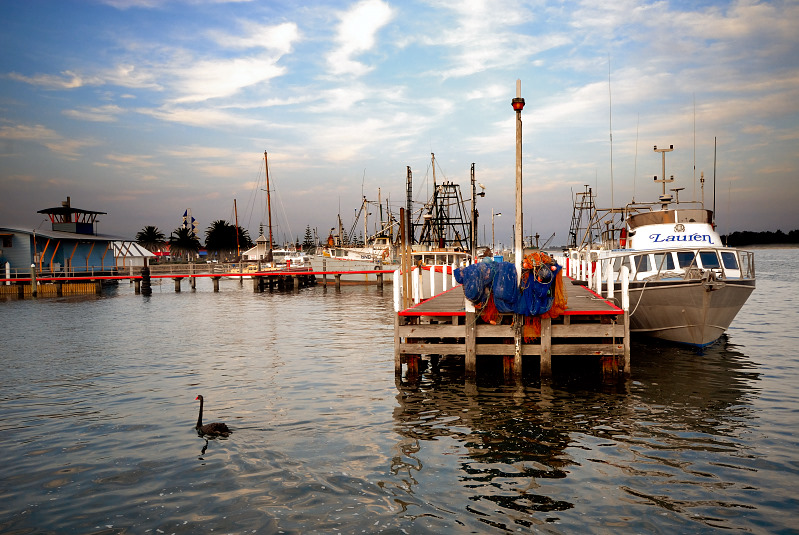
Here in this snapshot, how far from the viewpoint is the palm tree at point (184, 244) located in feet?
396

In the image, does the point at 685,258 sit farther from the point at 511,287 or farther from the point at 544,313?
the point at 511,287

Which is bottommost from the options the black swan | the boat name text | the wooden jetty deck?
the black swan

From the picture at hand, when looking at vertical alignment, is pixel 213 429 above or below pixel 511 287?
below

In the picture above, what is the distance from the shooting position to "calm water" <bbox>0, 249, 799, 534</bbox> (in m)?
6.82

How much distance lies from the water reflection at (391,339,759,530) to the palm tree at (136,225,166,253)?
123 m

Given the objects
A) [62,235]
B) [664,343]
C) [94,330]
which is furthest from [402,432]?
[62,235]

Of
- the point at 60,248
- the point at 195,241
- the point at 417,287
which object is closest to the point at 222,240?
the point at 195,241

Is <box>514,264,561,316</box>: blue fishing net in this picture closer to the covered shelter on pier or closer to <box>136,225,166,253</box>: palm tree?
the covered shelter on pier

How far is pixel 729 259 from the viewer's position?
714 inches

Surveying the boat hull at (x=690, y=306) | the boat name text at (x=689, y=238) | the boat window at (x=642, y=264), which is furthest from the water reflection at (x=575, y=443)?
the boat name text at (x=689, y=238)

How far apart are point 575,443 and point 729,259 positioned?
1229 cm

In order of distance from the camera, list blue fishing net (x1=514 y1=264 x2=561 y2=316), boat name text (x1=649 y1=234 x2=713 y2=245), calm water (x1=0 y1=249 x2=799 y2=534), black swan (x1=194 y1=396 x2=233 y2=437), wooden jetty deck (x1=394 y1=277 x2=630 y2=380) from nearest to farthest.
Answer: calm water (x1=0 y1=249 x2=799 y2=534), black swan (x1=194 y1=396 x2=233 y2=437), blue fishing net (x1=514 y1=264 x2=561 y2=316), wooden jetty deck (x1=394 y1=277 x2=630 y2=380), boat name text (x1=649 y1=234 x2=713 y2=245)

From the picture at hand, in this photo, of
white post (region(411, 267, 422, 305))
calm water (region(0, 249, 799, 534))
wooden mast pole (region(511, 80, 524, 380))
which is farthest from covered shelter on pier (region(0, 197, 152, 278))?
wooden mast pole (region(511, 80, 524, 380))

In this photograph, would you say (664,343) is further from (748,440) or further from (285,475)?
(285,475)
